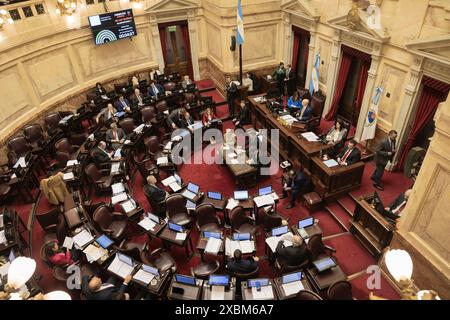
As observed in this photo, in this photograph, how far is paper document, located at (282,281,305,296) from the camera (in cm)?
545

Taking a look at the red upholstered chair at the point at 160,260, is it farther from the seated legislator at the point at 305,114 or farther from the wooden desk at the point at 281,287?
the seated legislator at the point at 305,114

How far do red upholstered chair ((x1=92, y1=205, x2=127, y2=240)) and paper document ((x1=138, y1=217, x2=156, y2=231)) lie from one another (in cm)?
55

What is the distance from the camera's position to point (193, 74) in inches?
608

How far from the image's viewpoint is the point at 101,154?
9.09m

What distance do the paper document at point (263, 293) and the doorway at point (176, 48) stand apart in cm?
1193

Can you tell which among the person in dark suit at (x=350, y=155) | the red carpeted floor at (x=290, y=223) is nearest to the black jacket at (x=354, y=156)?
the person in dark suit at (x=350, y=155)

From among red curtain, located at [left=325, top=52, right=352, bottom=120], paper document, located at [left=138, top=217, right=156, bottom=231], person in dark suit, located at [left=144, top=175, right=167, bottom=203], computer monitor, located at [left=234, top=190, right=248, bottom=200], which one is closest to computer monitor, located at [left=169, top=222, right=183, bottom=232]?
paper document, located at [left=138, top=217, right=156, bottom=231]

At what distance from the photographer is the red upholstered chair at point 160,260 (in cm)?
614

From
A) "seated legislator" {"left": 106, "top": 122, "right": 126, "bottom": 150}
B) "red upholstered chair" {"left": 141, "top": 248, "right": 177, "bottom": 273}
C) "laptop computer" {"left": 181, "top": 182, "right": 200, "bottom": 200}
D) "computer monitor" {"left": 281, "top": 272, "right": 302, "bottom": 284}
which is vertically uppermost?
"seated legislator" {"left": 106, "top": 122, "right": 126, "bottom": 150}

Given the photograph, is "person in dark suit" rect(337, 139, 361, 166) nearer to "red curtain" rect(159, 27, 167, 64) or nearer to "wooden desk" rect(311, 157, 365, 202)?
"wooden desk" rect(311, 157, 365, 202)

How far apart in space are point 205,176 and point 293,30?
23.1 ft

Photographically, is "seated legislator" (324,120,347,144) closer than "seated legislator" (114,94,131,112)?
Yes
